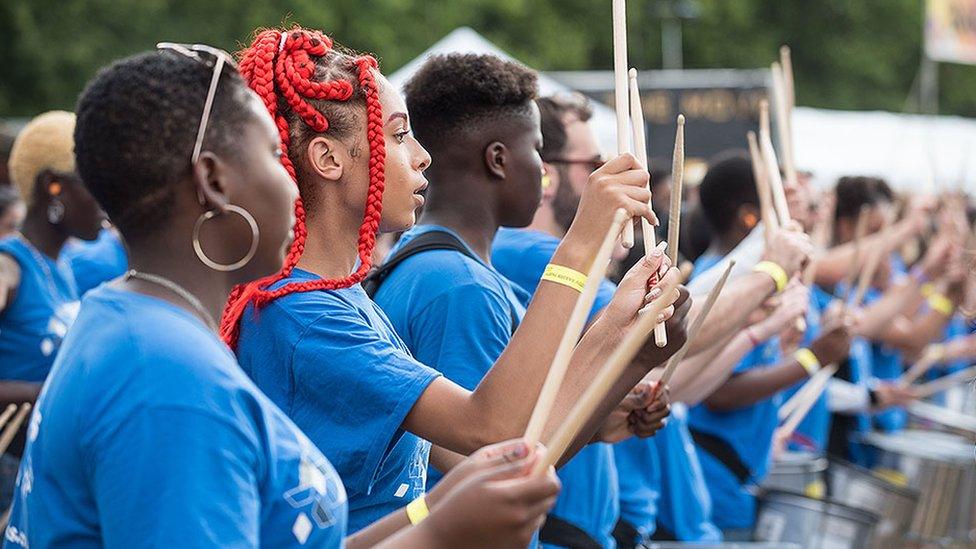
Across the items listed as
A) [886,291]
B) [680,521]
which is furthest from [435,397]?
[886,291]

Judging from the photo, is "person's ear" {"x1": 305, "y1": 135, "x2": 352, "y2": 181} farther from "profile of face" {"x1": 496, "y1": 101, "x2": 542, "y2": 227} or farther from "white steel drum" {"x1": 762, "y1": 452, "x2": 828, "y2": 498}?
"white steel drum" {"x1": 762, "y1": 452, "x2": 828, "y2": 498}

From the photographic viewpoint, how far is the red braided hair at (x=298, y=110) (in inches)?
108

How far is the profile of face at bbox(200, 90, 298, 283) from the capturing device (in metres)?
2.00

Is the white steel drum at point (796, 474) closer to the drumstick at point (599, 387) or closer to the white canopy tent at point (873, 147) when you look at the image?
the drumstick at point (599, 387)

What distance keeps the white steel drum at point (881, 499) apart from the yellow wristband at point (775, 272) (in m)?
2.78

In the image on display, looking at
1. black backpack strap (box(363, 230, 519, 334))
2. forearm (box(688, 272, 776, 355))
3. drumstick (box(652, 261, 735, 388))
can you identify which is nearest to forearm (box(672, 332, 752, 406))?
forearm (box(688, 272, 776, 355))

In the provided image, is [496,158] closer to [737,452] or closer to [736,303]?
[736,303]

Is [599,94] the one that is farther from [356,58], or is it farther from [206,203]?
[206,203]

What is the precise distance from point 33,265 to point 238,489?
394cm

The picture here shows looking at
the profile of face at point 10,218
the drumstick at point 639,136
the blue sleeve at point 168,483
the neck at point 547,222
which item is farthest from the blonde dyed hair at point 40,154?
the blue sleeve at point 168,483

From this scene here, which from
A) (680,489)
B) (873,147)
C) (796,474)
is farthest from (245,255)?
(873,147)

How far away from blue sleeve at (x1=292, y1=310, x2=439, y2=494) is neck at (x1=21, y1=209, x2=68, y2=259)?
3373 mm

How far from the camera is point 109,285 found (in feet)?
6.70

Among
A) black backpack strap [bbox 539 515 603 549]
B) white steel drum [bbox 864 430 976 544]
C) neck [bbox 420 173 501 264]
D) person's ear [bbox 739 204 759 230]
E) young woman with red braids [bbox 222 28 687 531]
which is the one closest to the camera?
young woman with red braids [bbox 222 28 687 531]
